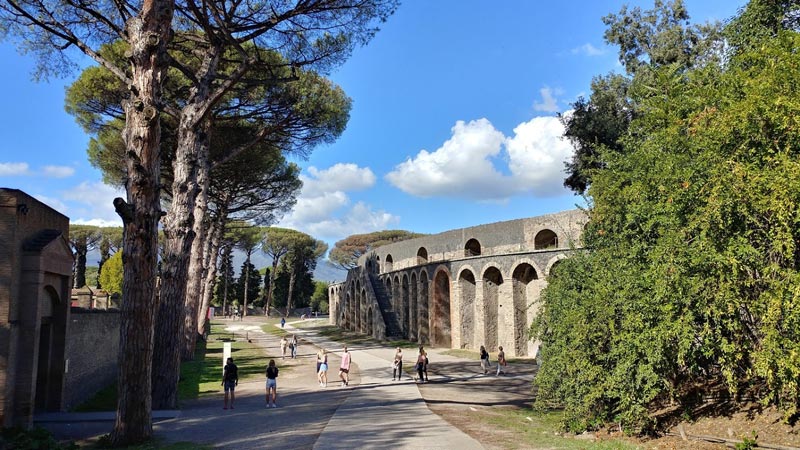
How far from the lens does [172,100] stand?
17.2 meters

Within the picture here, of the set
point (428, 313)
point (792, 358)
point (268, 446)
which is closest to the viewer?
point (792, 358)

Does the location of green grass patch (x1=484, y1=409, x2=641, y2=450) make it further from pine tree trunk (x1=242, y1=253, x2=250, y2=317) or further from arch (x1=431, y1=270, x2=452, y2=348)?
pine tree trunk (x1=242, y1=253, x2=250, y2=317)

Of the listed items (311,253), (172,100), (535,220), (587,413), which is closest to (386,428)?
(587,413)

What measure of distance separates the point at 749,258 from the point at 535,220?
17.9m

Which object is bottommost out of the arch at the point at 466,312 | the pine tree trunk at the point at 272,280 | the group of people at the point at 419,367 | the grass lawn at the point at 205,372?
the grass lawn at the point at 205,372

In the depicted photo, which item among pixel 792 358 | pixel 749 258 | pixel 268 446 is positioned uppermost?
pixel 749 258

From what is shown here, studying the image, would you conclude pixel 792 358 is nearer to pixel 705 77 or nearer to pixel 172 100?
pixel 705 77

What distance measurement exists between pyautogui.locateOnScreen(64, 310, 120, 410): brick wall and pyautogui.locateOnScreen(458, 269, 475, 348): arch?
15320mm

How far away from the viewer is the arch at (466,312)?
26.2 m

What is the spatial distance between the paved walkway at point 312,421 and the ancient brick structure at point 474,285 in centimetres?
739

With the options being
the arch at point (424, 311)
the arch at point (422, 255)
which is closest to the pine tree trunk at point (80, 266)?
the arch at point (422, 255)

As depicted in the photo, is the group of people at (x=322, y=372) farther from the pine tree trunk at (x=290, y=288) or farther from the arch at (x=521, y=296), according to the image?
the pine tree trunk at (x=290, y=288)

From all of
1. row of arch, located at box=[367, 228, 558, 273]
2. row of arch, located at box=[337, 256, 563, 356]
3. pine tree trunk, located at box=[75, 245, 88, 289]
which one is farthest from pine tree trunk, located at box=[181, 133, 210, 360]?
pine tree trunk, located at box=[75, 245, 88, 289]

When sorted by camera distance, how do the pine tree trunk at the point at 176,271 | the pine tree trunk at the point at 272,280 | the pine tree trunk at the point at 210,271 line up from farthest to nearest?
the pine tree trunk at the point at 272,280
the pine tree trunk at the point at 210,271
the pine tree trunk at the point at 176,271
